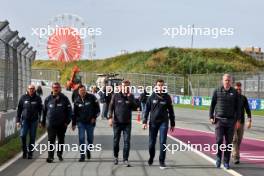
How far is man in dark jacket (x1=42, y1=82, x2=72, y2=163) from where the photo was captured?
41.9 ft

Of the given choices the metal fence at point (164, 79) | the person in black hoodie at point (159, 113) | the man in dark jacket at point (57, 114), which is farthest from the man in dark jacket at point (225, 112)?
the metal fence at point (164, 79)

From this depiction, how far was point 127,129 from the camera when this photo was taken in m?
12.1

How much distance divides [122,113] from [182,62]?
8196 cm

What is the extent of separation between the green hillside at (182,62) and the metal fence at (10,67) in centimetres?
6803

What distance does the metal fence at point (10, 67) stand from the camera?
15.9 meters

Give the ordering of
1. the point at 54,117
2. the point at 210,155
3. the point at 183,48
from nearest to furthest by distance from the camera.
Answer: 1. the point at 54,117
2. the point at 210,155
3. the point at 183,48

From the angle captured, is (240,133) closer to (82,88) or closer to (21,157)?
(82,88)

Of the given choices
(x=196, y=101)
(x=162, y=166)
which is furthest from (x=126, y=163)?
(x=196, y=101)

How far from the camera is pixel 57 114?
12781 millimetres

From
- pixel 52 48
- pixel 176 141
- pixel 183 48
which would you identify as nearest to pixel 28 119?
pixel 176 141

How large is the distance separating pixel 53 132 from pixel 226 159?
3.66 meters

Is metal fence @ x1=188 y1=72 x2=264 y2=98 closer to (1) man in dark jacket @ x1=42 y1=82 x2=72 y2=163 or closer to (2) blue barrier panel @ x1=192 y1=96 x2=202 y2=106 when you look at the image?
(2) blue barrier panel @ x1=192 y1=96 x2=202 y2=106

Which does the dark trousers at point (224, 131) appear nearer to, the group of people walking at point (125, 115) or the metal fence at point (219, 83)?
the group of people walking at point (125, 115)

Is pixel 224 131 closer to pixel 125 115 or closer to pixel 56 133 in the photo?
pixel 125 115
